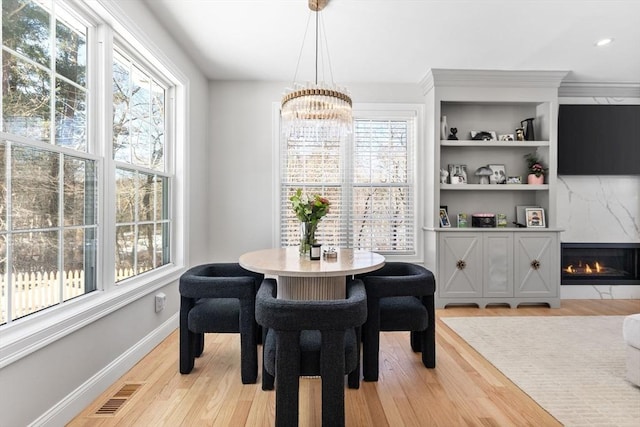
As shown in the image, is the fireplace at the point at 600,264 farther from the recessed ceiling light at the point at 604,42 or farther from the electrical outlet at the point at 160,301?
the electrical outlet at the point at 160,301

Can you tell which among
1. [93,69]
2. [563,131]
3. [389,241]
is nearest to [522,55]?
[563,131]

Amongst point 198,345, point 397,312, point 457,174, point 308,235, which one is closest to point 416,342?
point 397,312

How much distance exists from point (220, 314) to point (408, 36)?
2.88m

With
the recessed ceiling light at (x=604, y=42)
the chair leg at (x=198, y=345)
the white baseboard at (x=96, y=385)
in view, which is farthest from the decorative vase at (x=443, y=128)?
the white baseboard at (x=96, y=385)

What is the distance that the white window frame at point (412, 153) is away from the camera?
419 centimetres

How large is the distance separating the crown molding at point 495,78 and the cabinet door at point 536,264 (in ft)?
5.90

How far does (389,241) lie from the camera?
426 centimetres

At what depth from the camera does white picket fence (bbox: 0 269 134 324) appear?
5.11 ft

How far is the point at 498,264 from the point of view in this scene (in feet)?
13.0

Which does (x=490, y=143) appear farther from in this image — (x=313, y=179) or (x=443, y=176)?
(x=313, y=179)

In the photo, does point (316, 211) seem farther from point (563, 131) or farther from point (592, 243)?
point (592, 243)

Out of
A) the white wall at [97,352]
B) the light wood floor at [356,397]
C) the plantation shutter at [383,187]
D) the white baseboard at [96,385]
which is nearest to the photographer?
the white wall at [97,352]

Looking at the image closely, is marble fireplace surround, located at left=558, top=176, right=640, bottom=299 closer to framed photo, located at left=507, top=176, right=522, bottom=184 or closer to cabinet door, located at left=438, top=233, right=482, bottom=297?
framed photo, located at left=507, top=176, right=522, bottom=184

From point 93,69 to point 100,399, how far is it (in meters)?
2.06
